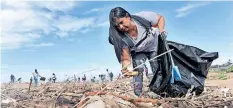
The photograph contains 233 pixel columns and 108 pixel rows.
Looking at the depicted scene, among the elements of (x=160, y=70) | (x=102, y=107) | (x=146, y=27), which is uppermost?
(x=146, y=27)

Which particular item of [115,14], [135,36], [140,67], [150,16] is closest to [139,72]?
[140,67]

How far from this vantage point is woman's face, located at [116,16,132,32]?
5579mm

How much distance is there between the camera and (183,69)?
6008 mm

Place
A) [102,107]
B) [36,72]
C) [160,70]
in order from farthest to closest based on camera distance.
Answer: [36,72] → [160,70] → [102,107]

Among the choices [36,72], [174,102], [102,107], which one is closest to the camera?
[102,107]

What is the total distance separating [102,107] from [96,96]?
19 centimetres

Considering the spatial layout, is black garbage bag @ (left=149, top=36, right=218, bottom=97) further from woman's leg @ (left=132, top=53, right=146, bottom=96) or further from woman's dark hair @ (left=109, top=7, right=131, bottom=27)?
woman's dark hair @ (left=109, top=7, right=131, bottom=27)

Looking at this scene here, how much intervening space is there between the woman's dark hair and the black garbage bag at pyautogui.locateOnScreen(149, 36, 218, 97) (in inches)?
28.2

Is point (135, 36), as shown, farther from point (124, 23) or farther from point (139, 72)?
point (139, 72)

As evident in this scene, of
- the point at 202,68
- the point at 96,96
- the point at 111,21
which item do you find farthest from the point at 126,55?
the point at 96,96

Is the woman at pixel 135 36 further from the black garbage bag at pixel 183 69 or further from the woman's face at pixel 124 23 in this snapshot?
the black garbage bag at pixel 183 69

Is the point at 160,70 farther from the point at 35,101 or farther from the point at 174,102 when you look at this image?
the point at 35,101

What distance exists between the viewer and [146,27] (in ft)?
19.5

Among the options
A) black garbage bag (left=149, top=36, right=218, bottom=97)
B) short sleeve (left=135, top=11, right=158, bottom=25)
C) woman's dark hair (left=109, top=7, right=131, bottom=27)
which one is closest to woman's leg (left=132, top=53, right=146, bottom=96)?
black garbage bag (left=149, top=36, right=218, bottom=97)
